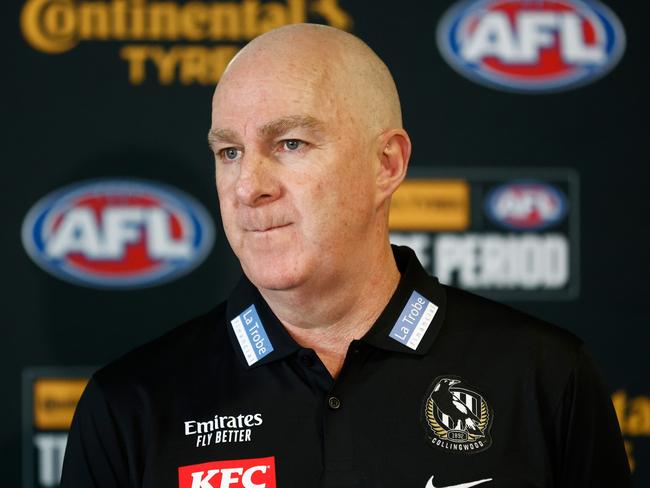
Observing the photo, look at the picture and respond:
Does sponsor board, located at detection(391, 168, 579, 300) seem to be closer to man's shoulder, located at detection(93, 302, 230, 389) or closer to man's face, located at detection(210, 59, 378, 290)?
man's shoulder, located at detection(93, 302, 230, 389)

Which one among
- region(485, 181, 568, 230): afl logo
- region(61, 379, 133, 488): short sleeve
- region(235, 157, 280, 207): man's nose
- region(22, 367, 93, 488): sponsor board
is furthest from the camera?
region(485, 181, 568, 230): afl logo

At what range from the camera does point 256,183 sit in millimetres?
1266

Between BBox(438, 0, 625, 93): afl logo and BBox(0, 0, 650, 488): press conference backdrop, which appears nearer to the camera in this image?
BBox(0, 0, 650, 488): press conference backdrop

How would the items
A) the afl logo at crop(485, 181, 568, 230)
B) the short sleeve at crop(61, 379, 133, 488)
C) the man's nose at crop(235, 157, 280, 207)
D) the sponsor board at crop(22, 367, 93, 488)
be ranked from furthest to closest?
the afl logo at crop(485, 181, 568, 230)
the sponsor board at crop(22, 367, 93, 488)
the short sleeve at crop(61, 379, 133, 488)
the man's nose at crop(235, 157, 280, 207)

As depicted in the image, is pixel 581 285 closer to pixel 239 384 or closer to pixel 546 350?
pixel 546 350

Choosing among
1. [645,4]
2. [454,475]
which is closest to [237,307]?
[454,475]

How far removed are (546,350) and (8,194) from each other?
1.27m

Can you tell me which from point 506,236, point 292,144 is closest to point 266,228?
point 292,144

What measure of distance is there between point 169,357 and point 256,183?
327 millimetres

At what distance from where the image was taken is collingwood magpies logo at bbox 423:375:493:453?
4.43ft

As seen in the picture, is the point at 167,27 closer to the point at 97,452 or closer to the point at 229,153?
the point at 229,153

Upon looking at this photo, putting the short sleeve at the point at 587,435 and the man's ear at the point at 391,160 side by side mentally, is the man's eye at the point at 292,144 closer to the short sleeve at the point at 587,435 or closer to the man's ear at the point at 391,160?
the man's ear at the point at 391,160

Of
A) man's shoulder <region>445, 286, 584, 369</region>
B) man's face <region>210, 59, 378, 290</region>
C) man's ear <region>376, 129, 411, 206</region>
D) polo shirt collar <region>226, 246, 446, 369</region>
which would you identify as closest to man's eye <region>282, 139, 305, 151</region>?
man's face <region>210, 59, 378, 290</region>

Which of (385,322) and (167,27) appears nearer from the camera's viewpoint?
(385,322)
